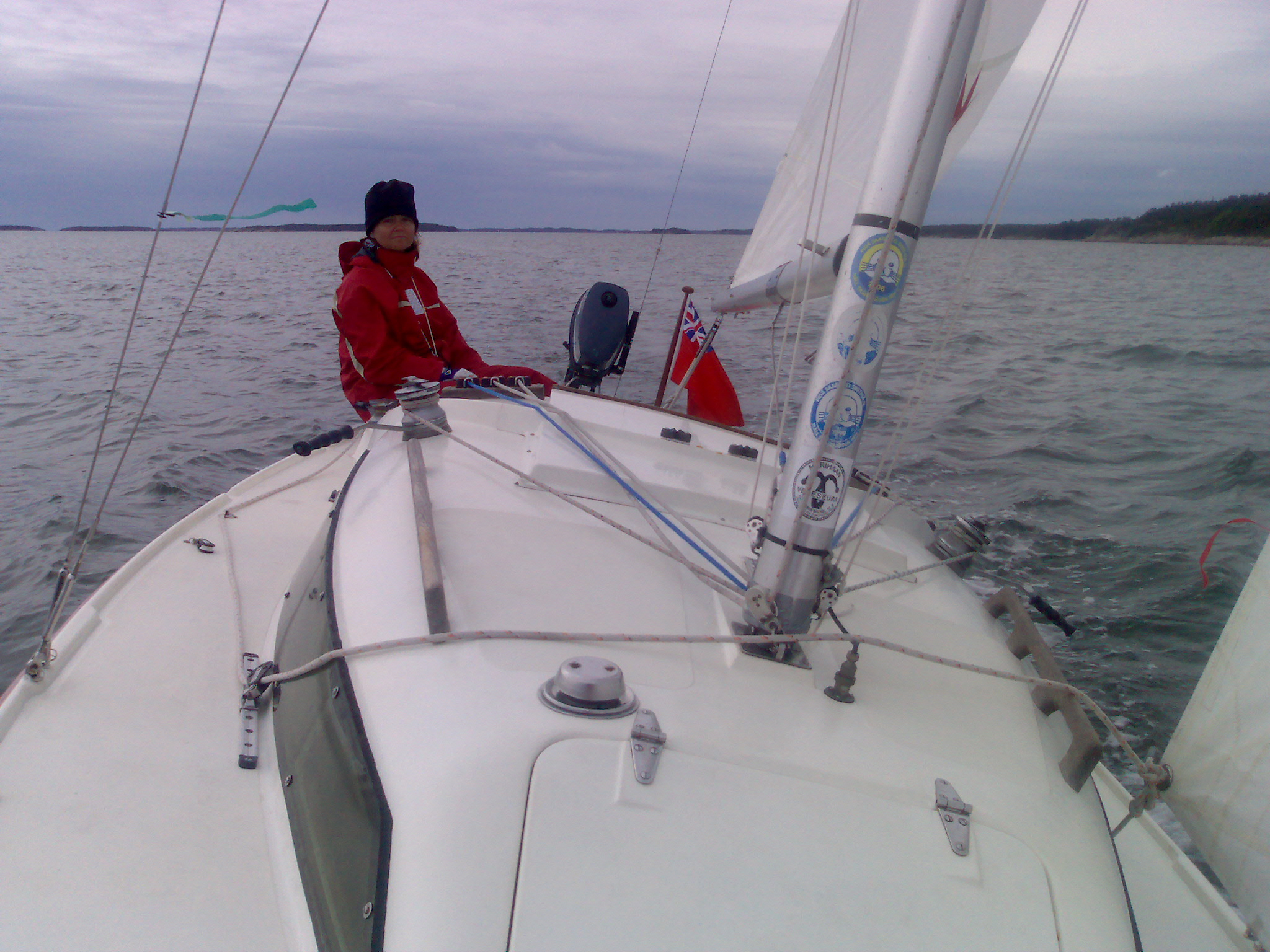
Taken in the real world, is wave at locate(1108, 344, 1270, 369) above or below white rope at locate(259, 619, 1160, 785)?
above

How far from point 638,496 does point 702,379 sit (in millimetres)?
2482

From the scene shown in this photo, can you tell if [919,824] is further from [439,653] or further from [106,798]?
[106,798]

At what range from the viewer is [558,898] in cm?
103

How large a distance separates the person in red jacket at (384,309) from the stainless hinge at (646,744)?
2141 mm

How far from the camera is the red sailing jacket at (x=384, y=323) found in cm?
345

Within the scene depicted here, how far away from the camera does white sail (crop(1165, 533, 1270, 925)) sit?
1.47 m

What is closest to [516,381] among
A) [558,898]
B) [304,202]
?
[304,202]

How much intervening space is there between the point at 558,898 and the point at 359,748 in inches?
18.7

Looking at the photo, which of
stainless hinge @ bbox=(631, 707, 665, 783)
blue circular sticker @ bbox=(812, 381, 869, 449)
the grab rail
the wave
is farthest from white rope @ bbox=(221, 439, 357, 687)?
the wave

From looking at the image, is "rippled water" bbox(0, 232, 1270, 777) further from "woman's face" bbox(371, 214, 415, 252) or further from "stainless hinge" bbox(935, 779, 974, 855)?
"woman's face" bbox(371, 214, 415, 252)

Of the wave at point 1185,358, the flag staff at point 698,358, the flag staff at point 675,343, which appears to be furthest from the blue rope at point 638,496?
the wave at point 1185,358

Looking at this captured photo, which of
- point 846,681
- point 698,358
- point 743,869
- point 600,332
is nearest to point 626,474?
point 846,681

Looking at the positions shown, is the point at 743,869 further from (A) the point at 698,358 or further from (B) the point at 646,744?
(A) the point at 698,358

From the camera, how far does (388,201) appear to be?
348 centimetres
